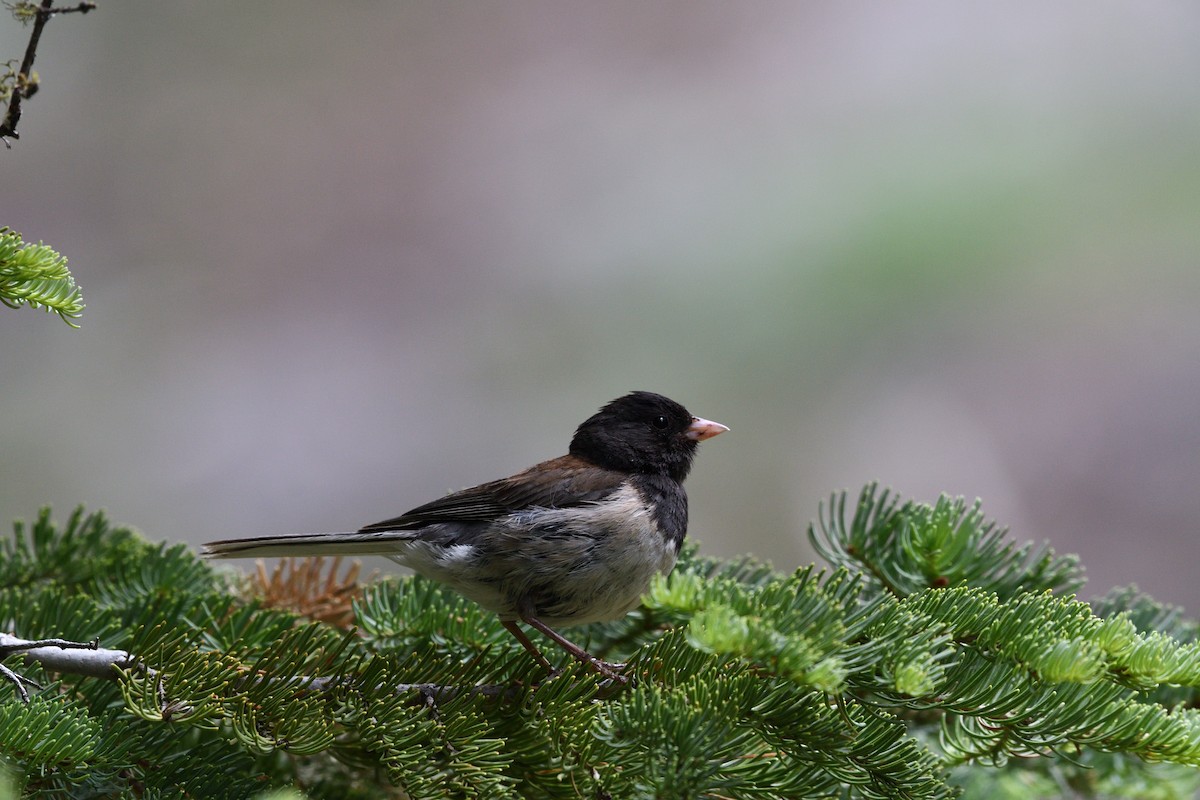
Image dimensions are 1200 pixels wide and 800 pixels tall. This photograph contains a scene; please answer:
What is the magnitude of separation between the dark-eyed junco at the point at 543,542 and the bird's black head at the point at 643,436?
34mm

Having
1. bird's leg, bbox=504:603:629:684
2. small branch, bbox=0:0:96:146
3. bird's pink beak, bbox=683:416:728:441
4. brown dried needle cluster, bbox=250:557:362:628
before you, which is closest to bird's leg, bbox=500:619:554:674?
bird's leg, bbox=504:603:629:684

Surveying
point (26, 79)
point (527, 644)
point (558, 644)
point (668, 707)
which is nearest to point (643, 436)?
point (558, 644)

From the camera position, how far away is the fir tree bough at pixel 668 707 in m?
1.02

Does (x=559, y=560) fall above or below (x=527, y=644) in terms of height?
above

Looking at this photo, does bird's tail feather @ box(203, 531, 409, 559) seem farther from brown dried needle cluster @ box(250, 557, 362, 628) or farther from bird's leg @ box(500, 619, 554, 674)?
bird's leg @ box(500, 619, 554, 674)

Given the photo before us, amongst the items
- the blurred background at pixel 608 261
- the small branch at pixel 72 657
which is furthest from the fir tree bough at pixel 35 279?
the blurred background at pixel 608 261

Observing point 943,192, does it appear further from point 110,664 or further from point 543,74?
point 110,664

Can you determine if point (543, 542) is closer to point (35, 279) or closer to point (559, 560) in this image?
point (559, 560)

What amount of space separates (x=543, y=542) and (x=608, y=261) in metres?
3.62

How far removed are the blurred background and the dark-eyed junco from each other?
2492 millimetres

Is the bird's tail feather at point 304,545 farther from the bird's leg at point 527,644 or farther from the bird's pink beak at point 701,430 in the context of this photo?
the bird's pink beak at point 701,430

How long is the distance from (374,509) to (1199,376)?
3.84 m

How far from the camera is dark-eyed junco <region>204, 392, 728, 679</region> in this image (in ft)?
6.04

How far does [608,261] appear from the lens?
5434mm
